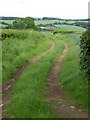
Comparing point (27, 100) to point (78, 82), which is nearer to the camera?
point (27, 100)

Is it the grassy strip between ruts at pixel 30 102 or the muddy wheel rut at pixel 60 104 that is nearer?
the grassy strip between ruts at pixel 30 102

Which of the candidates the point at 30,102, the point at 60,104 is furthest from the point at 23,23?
the point at 30,102

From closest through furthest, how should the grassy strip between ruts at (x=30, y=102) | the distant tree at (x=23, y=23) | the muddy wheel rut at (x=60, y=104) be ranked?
1. the grassy strip between ruts at (x=30, y=102)
2. the muddy wheel rut at (x=60, y=104)
3. the distant tree at (x=23, y=23)

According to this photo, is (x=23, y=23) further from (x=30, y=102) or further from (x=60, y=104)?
(x=30, y=102)

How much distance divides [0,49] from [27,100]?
11.2 m

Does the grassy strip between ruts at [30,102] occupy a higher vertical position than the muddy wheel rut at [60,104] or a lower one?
higher

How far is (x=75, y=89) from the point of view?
1060cm

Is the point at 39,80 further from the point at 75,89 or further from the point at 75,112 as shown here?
the point at 75,112

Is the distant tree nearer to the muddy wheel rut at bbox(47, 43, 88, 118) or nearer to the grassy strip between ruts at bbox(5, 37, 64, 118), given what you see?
the muddy wheel rut at bbox(47, 43, 88, 118)

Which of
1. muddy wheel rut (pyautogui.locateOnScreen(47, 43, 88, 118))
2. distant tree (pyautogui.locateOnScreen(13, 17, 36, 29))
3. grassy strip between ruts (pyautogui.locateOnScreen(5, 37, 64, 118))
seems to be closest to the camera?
grassy strip between ruts (pyautogui.locateOnScreen(5, 37, 64, 118))

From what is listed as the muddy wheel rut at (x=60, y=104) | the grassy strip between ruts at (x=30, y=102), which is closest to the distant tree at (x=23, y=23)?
the muddy wheel rut at (x=60, y=104)

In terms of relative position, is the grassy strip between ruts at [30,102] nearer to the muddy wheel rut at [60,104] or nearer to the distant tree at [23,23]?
the muddy wheel rut at [60,104]

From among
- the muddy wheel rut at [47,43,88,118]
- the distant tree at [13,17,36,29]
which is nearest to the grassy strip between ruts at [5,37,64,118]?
the muddy wheel rut at [47,43,88,118]

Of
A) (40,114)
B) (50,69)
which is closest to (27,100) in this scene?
(40,114)
